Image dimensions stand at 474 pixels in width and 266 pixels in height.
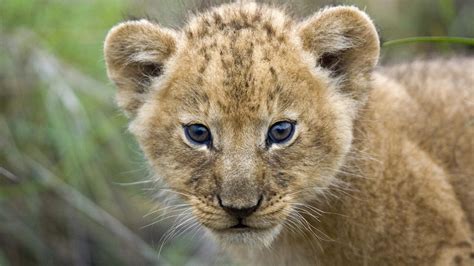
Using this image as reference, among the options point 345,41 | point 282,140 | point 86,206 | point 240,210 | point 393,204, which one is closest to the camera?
point 240,210

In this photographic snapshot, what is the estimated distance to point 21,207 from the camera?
27.2 feet

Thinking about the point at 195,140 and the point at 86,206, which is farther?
the point at 86,206

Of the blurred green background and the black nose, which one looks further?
the blurred green background

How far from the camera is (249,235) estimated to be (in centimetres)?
551

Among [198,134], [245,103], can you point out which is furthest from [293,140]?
[198,134]

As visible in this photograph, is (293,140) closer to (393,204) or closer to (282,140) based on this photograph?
(282,140)

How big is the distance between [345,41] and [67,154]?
3.23m

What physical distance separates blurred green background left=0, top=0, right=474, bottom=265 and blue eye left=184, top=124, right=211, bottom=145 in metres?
2.33

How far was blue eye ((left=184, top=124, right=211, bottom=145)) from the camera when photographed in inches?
218

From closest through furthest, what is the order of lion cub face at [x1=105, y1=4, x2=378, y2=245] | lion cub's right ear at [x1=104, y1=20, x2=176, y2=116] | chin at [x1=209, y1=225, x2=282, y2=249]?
lion cub face at [x1=105, y1=4, x2=378, y2=245], chin at [x1=209, y1=225, x2=282, y2=249], lion cub's right ear at [x1=104, y1=20, x2=176, y2=116]

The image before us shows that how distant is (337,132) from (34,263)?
3.72 m

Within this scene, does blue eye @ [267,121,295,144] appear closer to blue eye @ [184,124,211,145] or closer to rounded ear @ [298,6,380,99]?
blue eye @ [184,124,211,145]

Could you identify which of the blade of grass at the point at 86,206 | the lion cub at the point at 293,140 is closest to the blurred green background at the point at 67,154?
the blade of grass at the point at 86,206

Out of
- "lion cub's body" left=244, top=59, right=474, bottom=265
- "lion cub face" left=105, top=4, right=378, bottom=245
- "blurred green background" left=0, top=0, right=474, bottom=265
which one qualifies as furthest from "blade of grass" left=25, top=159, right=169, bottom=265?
"lion cub face" left=105, top=4, right=378, bottom=245
